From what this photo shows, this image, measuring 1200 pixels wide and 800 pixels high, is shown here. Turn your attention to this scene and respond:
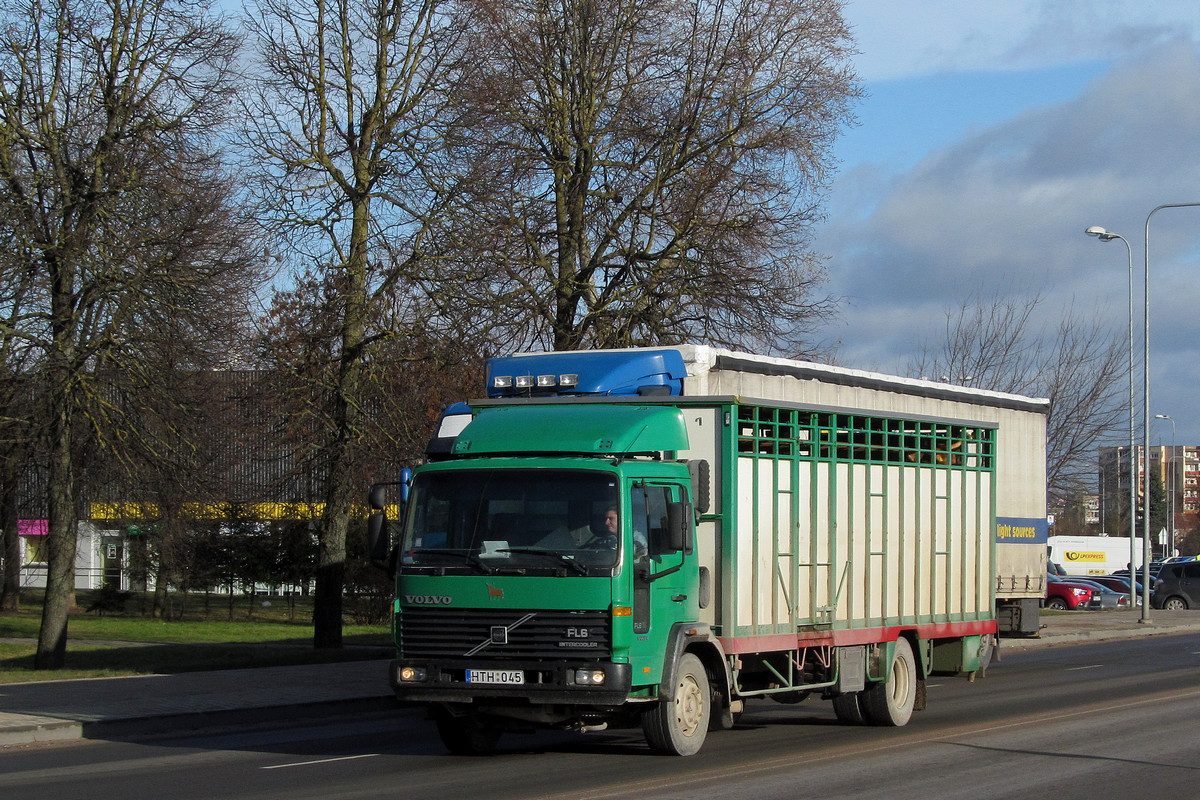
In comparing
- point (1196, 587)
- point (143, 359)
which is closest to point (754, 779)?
point (143, 359)

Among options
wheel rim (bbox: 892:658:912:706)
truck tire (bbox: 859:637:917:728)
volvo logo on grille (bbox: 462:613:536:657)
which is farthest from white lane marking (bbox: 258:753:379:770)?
wheel rim (bbox: 892:658:912:706)

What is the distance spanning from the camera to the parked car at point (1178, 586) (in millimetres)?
46938

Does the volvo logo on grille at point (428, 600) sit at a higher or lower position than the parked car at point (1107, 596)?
higher

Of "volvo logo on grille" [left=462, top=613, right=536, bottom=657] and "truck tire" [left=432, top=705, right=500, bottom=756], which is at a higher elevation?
"volvo logo on grille" [left=462, top=613, right=536, bottom=657]

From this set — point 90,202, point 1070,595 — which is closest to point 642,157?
point 90,202

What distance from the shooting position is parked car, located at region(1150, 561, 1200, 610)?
46.9m

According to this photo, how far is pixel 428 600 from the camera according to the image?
1082 cm

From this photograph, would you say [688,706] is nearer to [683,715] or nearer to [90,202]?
[683,715]

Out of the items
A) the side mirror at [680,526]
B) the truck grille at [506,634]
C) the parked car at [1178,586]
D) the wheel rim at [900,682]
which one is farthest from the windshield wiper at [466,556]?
the parked car at [1178,586]

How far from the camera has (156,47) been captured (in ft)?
71.1

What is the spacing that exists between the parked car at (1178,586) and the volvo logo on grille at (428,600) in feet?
139

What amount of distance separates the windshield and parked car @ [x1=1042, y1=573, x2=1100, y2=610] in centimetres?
3776

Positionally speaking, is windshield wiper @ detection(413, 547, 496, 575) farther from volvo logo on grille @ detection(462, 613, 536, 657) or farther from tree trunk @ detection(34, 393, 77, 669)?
tree trunk @ detection(34, 393, 77, 669)

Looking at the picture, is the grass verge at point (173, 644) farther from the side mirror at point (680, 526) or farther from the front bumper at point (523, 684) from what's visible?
the side mirror at point (680, 526)
